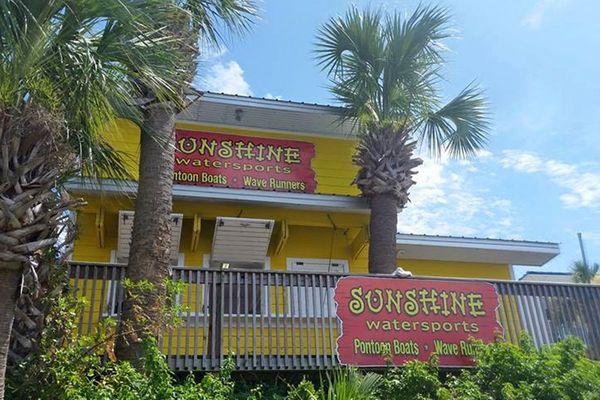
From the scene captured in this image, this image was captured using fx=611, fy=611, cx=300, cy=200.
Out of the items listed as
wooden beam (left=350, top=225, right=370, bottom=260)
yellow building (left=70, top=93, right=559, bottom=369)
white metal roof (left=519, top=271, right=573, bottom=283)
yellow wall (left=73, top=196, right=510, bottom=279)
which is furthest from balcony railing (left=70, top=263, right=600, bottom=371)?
white metal roof (left=519, top=271, right=573, bottom=283)

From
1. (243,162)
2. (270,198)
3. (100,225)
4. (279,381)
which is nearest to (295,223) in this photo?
(270,198)

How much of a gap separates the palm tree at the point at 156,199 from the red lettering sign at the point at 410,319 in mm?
2866

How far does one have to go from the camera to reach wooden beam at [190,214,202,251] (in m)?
12.4

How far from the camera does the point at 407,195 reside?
40.5 feet

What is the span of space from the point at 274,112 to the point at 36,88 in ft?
26.8

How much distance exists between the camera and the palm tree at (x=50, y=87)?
5301 mm

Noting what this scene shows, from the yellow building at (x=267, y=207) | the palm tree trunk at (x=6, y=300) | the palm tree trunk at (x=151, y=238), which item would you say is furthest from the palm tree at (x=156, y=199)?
the yellow building at (x=267, y=207)

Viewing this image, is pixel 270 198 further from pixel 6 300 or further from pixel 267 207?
pixel 6 300

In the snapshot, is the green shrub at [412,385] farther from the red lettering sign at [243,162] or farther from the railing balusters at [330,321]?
the red lettering sign at [243,162]

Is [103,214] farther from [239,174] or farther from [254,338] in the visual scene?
[254,338]

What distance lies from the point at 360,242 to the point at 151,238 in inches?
265

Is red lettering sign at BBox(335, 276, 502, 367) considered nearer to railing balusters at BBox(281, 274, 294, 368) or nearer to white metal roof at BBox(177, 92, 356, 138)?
railing balusters at BBox(281, 274, 294, 368)

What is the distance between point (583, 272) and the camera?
23562mm

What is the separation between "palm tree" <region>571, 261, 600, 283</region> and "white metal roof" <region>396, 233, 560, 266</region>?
9593 mm
